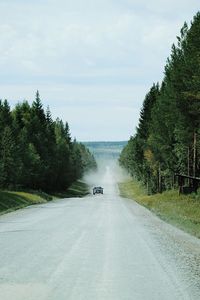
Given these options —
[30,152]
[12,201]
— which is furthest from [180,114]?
[30,152]

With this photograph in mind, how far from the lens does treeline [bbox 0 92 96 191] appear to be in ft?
211

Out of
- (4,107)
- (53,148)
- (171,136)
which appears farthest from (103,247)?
(53,148)

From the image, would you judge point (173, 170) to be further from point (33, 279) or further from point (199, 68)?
point (33, 279)

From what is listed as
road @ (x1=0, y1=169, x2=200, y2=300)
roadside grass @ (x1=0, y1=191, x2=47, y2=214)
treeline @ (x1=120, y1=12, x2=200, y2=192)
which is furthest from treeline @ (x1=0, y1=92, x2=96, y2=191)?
road @ (x1=0, y1=169, x2=200, y2=300)

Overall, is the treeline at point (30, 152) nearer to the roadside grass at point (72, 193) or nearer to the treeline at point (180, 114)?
the roadside grass at point (72, 193)

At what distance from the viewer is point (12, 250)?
48.3 ft

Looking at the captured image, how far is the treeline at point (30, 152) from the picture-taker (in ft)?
211

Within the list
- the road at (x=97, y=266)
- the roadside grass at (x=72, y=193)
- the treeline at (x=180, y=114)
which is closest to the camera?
the road at (x=97, y=266)

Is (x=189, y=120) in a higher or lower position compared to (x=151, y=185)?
higher

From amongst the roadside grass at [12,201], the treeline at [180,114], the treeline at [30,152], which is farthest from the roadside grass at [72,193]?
the roadside grass at [12,201]

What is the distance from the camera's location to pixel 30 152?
72812mm

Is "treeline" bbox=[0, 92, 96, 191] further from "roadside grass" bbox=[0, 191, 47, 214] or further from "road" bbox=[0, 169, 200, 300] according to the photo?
"road" bbox=[0, 169, 200, 300]

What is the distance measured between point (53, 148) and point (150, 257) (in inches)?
2917

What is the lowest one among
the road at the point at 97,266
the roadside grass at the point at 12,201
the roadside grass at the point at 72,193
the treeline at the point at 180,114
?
the roadside grass at the point at 72,193
